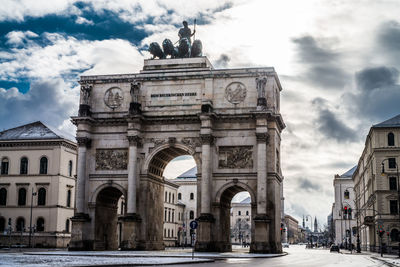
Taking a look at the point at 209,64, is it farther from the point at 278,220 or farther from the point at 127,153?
the point at 278,220

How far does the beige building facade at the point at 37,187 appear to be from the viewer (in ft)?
229

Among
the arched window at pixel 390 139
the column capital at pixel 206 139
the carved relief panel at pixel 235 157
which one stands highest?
the arched window at pixel 390 139

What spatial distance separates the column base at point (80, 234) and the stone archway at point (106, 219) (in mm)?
784

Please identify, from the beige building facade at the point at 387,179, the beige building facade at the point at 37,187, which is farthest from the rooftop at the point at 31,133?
the beige building facade at the point at 387,179

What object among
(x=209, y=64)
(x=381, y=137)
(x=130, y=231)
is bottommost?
(x=130, y=231)

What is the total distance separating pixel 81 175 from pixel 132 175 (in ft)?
15.9

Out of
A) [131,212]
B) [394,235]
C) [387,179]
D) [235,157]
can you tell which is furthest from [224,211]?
[394,235]

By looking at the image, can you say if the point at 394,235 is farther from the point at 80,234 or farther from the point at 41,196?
the point at 41,196

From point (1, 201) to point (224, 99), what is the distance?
36963 mm

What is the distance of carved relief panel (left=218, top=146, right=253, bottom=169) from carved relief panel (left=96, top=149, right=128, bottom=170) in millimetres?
8476

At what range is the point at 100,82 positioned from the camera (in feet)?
171

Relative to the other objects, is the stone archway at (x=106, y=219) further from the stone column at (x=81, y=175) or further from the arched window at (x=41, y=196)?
the arched window at (x=41, y=196)

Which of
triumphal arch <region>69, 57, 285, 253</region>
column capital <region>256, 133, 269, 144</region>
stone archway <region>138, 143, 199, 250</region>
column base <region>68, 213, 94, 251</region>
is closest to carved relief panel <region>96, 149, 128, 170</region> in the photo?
triumphal arch <region>69, 57, 285, 253</region>

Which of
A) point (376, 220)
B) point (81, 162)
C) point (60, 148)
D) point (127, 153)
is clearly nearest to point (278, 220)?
point (127, 153)
